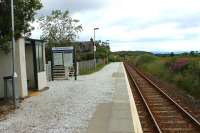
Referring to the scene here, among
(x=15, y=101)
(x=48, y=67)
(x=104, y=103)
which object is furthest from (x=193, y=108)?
(x=48, y=67)

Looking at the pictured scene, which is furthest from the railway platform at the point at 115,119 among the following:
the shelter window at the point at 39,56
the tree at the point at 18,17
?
the shelter window at the point at 39,56

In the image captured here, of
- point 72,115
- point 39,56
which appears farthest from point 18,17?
point 39,56

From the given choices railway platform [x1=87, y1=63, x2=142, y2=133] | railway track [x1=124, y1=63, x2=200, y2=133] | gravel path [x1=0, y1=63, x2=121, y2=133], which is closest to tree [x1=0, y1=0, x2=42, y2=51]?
gravel path [x1=0, y1=63, x2=121, y2=133]

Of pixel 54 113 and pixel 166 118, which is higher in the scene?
→ pixel 54 113

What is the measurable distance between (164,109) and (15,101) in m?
5.97

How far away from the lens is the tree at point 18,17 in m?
17.6

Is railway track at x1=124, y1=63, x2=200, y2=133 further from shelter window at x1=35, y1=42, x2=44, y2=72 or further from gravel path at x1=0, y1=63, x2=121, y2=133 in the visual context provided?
shelter window at x1=35, y1=42, x2=44, y2=72

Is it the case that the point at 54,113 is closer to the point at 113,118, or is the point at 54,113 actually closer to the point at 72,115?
the point at 72,115

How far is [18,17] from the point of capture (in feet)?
60.4

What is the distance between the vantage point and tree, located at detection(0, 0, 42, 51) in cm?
1763

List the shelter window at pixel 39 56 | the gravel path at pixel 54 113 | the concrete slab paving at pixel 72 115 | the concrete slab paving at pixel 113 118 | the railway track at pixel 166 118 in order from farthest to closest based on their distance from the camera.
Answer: the shelter window at pixel 39 56, the railway track at pixel 166 118, the gravel path at pixel 54 113, the concrete slab paving at pixel 72 115, the concrete slab paving at pixel 113 118

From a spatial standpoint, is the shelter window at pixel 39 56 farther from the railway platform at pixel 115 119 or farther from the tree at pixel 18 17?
the railway platform at pixel 115 119

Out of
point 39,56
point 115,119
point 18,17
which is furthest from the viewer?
point 39,56

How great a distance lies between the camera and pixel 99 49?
12006 cm
